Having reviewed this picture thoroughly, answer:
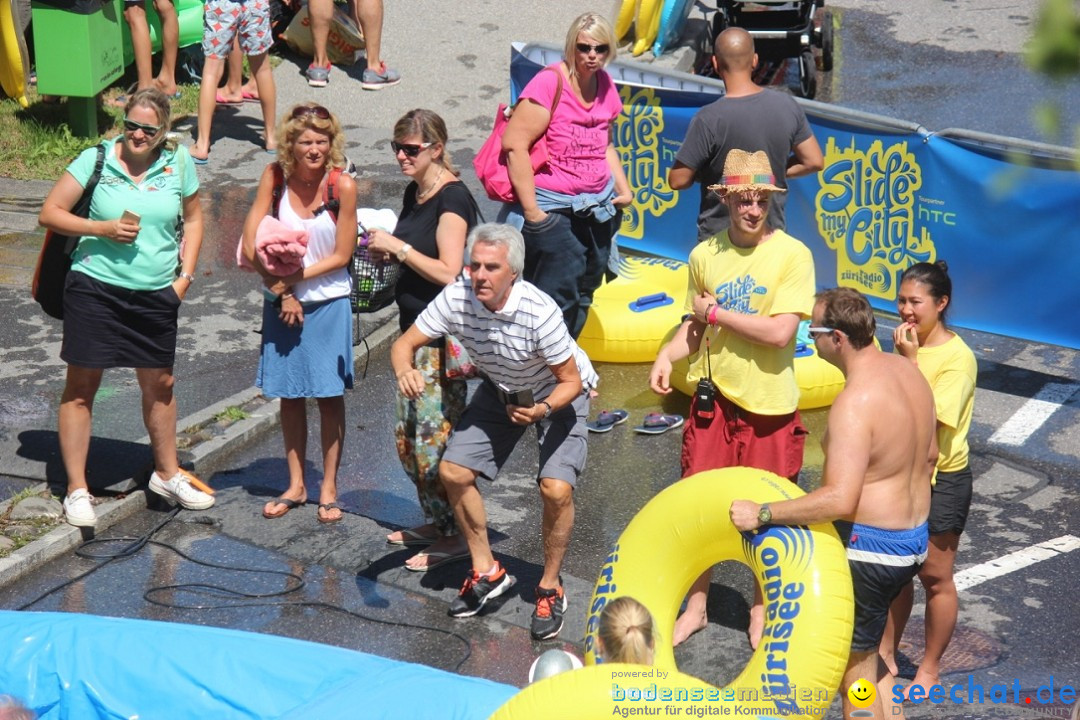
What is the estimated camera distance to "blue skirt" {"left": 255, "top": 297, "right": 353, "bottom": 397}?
611 centimetres

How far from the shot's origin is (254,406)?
7.35m

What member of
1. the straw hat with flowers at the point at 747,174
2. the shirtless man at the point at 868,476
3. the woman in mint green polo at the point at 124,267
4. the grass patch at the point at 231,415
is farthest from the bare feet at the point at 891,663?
the grass patch at the point at 231,415

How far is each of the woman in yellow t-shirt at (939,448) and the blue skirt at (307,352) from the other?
251 centimetres

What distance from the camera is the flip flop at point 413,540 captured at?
608 centimetres

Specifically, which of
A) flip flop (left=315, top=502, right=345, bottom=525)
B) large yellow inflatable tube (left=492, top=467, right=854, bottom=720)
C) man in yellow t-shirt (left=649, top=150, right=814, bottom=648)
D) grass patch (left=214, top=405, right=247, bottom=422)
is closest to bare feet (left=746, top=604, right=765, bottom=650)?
man in yellow t-shirt (left=649, top=150, right=814, bottom=648)

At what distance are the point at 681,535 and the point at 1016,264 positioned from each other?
3964mm

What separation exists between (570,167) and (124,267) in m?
2.22

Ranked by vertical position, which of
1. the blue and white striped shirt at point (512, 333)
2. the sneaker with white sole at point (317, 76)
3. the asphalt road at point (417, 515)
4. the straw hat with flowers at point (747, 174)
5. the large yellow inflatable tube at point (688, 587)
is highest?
the straw hat with flowers at point (747, 174)

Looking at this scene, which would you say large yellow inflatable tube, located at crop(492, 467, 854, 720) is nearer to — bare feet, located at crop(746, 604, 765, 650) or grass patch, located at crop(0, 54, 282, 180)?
bare feet, located at crop(746, 604, 765, 650)

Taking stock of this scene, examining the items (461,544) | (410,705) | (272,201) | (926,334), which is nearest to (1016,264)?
(926,334)

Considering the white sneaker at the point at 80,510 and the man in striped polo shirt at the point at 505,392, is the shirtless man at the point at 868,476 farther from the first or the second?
the white sneaker at the point at 80,510

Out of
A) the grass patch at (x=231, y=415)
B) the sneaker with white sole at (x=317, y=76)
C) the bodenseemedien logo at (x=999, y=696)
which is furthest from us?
the sneaker with white sole at (x=317, y=76)

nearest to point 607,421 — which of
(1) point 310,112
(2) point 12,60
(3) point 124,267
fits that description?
(1) point 310,112

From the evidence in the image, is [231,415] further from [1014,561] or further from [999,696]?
[999,696]
